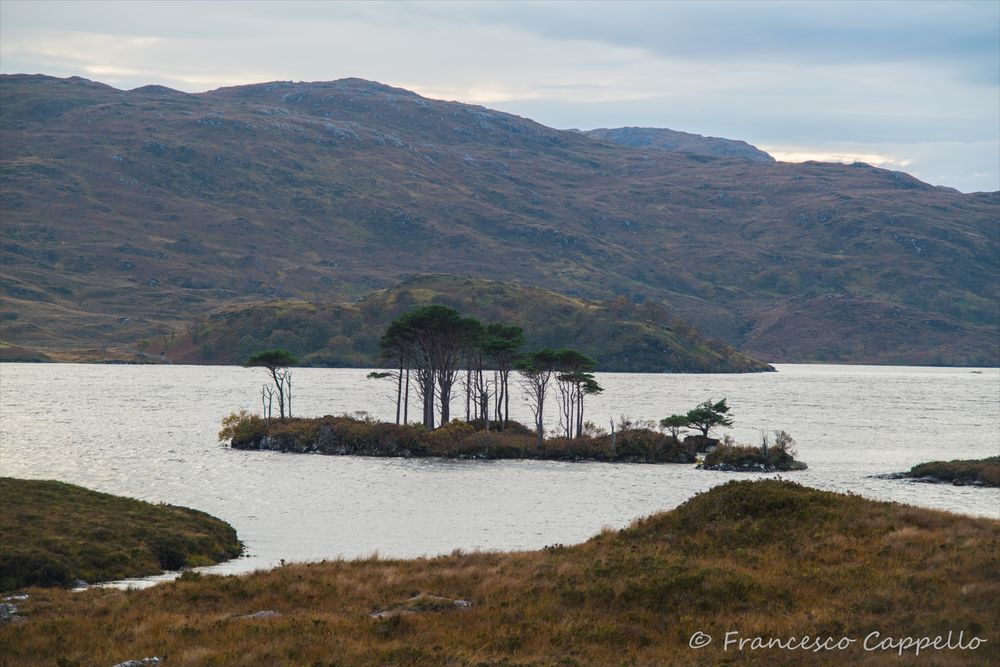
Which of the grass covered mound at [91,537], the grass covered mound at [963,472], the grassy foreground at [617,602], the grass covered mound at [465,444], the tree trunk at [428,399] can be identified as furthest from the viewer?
the tree trunk at [428,399]

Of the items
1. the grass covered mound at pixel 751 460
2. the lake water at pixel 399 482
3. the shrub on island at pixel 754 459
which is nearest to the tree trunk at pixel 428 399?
the lake water at pixel 399 482

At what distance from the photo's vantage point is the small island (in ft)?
311

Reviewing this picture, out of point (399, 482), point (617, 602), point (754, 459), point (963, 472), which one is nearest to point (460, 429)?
point (399, 482)

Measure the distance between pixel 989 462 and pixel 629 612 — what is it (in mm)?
81796

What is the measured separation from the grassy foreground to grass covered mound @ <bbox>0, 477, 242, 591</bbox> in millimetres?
5632

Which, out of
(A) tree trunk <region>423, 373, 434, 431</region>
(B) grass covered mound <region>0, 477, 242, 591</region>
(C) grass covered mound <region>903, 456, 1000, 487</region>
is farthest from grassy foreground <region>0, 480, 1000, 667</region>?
(A) tree trunk <region>423, 373, 434, 431</region>

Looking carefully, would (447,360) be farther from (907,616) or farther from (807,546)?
(907,616)

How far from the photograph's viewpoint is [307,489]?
8625cm

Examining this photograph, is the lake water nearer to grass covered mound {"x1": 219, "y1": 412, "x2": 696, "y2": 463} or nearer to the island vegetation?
grass covered mound {"x1": 219, "y1": 412, "x2": 696, "y2": 463}

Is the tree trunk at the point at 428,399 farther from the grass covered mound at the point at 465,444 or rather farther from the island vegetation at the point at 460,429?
the grass covered mound at the point at 465,444

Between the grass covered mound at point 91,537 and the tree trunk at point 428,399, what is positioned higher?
the tree trunk at point 428,399

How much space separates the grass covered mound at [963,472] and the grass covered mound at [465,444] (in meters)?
25.2

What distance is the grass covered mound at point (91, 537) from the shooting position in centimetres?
4216

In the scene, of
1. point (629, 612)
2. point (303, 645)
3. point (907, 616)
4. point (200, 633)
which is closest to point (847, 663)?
point (907, 616)
